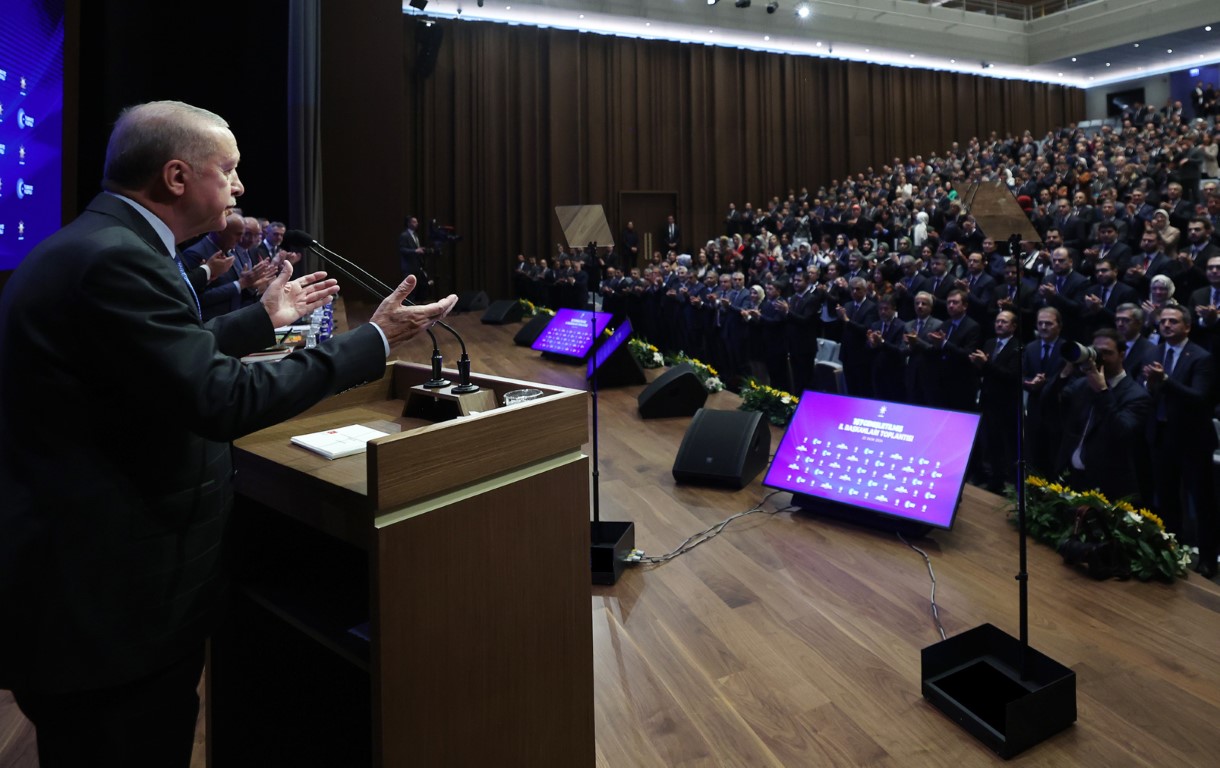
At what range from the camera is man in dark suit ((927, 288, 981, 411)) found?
5000 millimetres

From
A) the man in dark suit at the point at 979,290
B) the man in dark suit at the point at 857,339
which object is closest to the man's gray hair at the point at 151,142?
the man in dark suit at the point at 979,290

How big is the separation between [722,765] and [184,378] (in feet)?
4.24

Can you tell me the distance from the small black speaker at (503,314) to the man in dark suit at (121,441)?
8.00 m

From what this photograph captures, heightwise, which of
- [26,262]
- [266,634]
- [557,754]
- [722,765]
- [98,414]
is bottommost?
[722,765]

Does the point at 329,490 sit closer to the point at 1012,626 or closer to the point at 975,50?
the point at 1012,626

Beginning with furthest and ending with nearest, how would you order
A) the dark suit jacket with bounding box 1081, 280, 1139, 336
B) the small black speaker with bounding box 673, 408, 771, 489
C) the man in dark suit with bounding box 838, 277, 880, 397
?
the man in dark suit with bounding box 838, 277, 880, 397
the dark suit jacket with bounding box 1081, 280, 1139, 336
the small black speaker with bounding box 673, 408, 771, 489

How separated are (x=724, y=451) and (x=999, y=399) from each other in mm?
2303

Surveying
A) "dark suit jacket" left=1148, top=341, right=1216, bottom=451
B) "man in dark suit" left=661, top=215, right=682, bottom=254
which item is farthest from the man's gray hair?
"man in dark suit" left=661, top=215, right=682, bottom=254

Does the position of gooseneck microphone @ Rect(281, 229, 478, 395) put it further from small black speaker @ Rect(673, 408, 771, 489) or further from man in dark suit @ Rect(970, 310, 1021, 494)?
man in dark suit @ Rect(970, 310, 1021, 494)

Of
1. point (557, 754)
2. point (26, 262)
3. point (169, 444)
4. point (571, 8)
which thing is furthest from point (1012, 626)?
point (571, 8)

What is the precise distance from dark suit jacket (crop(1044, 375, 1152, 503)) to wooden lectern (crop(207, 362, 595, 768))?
324 cm

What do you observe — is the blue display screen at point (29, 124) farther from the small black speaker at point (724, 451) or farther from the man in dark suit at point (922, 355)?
the man in dark suit at point (922, 355)

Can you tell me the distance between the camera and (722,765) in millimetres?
1589

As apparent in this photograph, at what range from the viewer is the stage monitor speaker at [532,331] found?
23.6 ft
